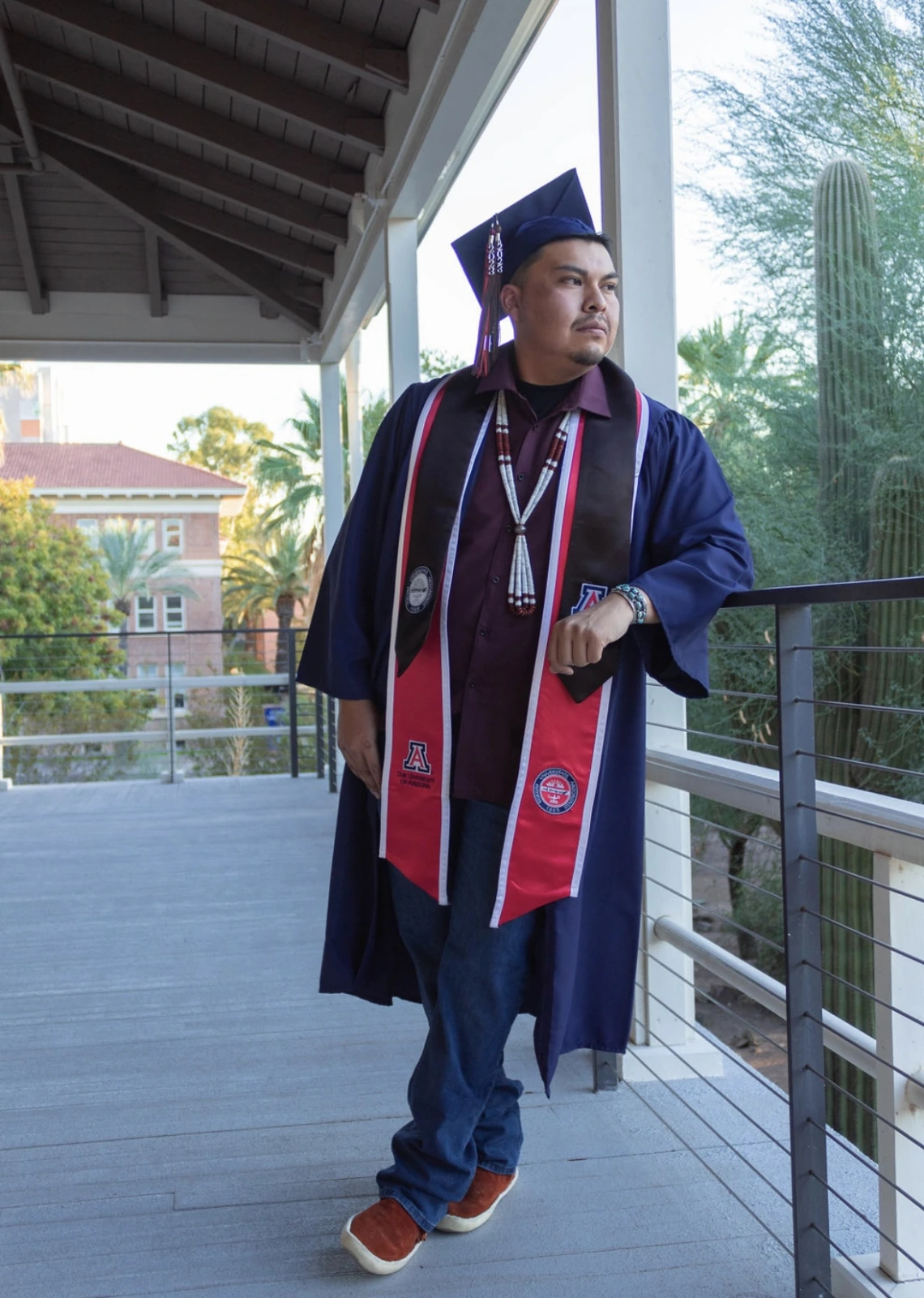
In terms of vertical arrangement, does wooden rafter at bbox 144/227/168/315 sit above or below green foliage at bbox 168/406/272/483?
below

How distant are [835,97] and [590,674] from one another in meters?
8.06

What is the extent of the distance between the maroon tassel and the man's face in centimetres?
6

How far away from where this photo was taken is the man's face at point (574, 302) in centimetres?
171

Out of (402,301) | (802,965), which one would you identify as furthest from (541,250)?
(402,301)

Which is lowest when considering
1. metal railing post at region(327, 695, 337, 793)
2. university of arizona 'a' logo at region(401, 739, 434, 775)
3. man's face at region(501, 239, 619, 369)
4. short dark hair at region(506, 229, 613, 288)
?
metal railing post at region(327, 695, 337, 793)

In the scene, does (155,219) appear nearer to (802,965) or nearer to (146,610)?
(802,965)

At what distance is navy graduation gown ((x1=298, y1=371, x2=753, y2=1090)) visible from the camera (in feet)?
5.52

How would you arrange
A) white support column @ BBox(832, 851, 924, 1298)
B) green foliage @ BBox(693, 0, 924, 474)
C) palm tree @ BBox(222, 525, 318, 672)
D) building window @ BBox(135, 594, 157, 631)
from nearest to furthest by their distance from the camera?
white support column @ BBox(832, 851, 924, 1298) → green foliage @ BBox(693, 0, 924, 474) → palm tree @ BBox(222, 525, 318, 672) → building window @ BBox(135, 594, 157, 631)

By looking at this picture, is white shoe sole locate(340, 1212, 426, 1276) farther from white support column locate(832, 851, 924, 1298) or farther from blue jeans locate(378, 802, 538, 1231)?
white support column locate(832, 851, 924, 1298)

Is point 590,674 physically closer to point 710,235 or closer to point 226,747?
point 710,235

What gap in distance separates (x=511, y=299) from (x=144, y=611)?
1131 inches

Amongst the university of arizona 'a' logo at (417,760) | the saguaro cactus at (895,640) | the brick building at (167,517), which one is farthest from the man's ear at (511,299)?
the brick building at (167,517)

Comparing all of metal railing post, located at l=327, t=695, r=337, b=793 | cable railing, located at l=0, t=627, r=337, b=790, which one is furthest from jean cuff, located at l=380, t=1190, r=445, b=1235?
cable railing, located at l=0, t=627, r=337, b=790

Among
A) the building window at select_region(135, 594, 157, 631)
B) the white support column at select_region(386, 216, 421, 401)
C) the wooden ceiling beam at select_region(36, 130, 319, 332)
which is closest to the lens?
the white support column at select_region(386, 216, 421, 401)
